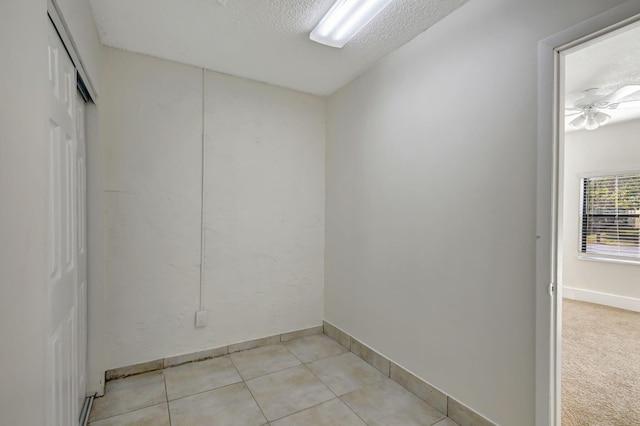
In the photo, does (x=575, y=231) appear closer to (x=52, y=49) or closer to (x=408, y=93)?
(x=408, y=93)

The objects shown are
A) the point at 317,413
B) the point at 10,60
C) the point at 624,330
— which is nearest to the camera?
the point at 10,60

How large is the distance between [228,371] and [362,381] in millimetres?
1055

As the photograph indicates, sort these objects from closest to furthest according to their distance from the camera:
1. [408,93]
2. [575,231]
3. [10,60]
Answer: [10,60], [408,93], [575,231]

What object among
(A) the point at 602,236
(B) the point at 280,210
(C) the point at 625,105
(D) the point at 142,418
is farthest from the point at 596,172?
(D) the point at 142,418

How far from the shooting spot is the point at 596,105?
3.38 m

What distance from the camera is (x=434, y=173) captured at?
6.68ft

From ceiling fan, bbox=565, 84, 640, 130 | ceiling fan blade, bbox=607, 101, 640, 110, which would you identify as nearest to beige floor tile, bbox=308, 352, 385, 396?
ceiling fan, bbox=565, 84, 640, 130

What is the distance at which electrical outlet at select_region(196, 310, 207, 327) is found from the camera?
2572 millimetres

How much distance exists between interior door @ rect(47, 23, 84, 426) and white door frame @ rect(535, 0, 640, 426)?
6.64ft

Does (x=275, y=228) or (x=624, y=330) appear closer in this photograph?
(x=275, y=228)

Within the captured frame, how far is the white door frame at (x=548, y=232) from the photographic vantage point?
1.42m

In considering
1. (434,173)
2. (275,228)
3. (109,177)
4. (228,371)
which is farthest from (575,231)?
(109,177)

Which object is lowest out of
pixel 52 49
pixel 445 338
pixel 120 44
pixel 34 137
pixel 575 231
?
pixel 445 338

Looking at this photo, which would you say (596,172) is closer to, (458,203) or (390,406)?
(458,203)
